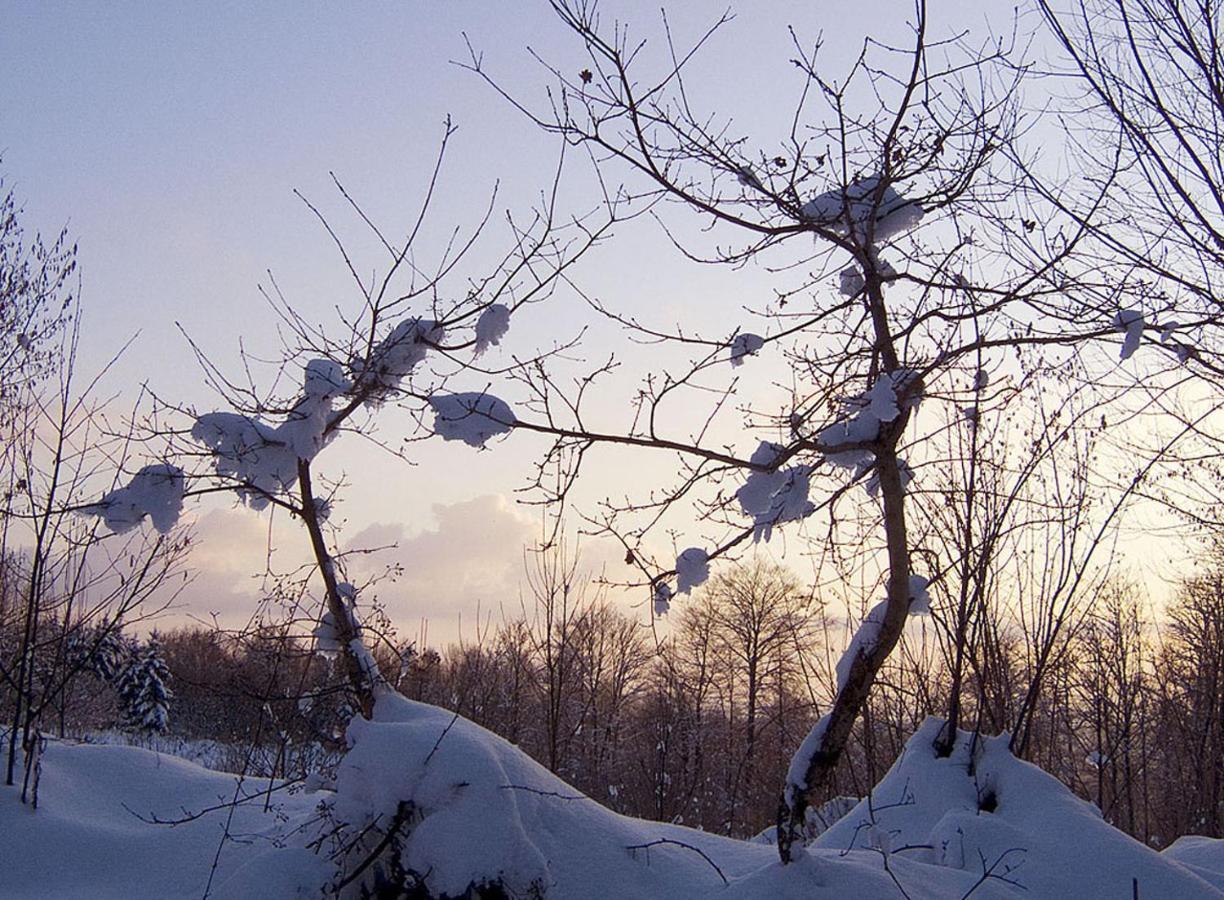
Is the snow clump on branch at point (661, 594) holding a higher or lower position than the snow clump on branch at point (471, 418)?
lower

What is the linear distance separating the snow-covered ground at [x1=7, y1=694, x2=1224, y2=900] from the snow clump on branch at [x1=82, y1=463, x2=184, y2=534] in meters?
1.37

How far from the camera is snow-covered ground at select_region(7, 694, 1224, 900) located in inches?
141

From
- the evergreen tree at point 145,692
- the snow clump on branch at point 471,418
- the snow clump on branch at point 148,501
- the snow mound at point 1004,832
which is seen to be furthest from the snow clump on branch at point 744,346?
the evergreen tree at point 145,692

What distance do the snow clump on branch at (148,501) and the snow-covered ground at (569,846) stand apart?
1.37 metres

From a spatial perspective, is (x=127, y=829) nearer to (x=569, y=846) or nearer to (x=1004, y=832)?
(x=569, y=846)

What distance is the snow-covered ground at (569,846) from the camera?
3.58 meters

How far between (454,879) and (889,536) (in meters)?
2.17

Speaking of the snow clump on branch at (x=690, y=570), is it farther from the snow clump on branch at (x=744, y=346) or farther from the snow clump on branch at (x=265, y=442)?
the snow clump on branch at (x=265, y=442)

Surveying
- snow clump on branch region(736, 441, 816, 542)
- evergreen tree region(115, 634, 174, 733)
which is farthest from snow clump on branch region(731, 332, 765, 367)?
evergreen tree region(115, 634, 174, 733)

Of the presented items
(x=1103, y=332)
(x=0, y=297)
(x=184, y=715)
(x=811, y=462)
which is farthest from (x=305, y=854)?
(x=184, y=715)

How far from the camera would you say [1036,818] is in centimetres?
443

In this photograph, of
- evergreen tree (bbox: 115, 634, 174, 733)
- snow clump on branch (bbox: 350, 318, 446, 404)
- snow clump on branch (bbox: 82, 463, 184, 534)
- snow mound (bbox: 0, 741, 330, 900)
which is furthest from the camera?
evergreen tree (bbox: 115, 634, 174, 733)

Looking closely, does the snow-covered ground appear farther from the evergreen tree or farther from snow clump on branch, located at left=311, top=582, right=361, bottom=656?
the evergreen tree

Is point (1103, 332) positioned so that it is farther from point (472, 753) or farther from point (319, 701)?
point (319, 701)
